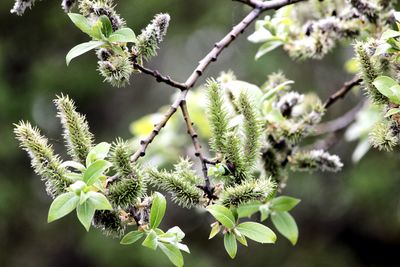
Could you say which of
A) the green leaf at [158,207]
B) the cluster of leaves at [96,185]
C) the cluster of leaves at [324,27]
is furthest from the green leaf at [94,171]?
the cluster of leaves at [324,27]

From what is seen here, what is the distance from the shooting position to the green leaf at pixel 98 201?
1.00 m

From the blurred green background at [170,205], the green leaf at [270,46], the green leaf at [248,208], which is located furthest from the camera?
the blurred green background at [170,205]

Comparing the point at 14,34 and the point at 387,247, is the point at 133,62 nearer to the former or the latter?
the point at 387,247

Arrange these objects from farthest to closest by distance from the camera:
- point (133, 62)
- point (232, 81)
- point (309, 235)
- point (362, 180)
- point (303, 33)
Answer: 1. point (309, 235)
2. point (362, 180)
3. point (303, 33)
4. point (232, 81)
5. point (133, 62)

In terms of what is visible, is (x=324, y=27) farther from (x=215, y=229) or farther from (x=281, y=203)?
(x=215, y=229)

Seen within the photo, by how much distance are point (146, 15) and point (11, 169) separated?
185 cm

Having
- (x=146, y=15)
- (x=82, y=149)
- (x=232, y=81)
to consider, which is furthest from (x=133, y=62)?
(x=146, y=15)

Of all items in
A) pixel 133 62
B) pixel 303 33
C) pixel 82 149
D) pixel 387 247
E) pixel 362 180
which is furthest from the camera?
pixel 387 247

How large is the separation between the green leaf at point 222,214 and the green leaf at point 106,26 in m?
0.40

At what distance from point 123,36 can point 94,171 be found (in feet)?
0.94

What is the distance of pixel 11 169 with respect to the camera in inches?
209

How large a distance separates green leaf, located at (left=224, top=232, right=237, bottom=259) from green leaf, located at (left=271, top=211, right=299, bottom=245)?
266 mm

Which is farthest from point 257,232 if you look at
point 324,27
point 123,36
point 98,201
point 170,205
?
point 170,205

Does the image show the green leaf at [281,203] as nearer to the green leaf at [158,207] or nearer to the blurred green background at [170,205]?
the green leaf at [158,207]
